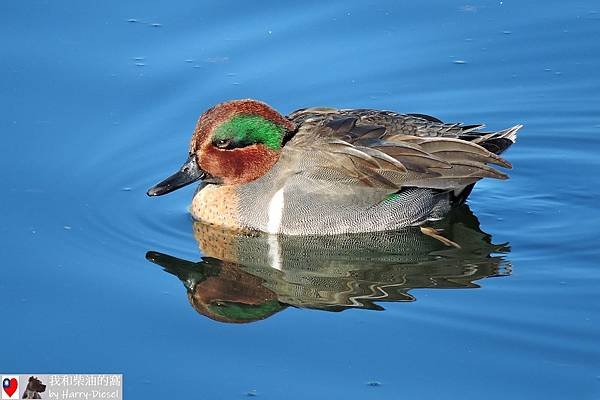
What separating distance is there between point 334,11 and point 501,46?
1.71 m

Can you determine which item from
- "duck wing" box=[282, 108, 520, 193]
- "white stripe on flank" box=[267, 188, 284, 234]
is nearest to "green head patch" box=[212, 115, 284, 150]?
"duck wing" box=[282, 108, 520, 193]

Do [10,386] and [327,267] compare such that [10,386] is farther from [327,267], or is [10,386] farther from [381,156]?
[381,156]

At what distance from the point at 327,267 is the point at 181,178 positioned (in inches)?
58.6

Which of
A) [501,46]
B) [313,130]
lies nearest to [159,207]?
[313,130]

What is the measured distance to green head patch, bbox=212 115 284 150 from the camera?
10.7 meters

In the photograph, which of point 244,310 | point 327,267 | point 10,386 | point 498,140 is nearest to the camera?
point 10,386

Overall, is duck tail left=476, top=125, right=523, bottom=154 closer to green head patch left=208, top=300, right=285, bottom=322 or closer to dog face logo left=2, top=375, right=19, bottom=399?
green head patch left=208, top=300, right=285, bottom=322

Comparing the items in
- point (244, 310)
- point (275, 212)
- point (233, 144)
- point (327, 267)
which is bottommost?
point (244, 310)

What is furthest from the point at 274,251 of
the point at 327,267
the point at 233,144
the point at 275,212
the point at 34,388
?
the point at 34,388

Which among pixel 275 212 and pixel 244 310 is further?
pixel 275 212

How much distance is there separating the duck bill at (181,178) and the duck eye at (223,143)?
236 mm

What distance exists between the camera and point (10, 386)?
851cm

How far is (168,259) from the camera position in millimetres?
10273

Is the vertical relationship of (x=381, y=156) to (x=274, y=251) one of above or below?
above
